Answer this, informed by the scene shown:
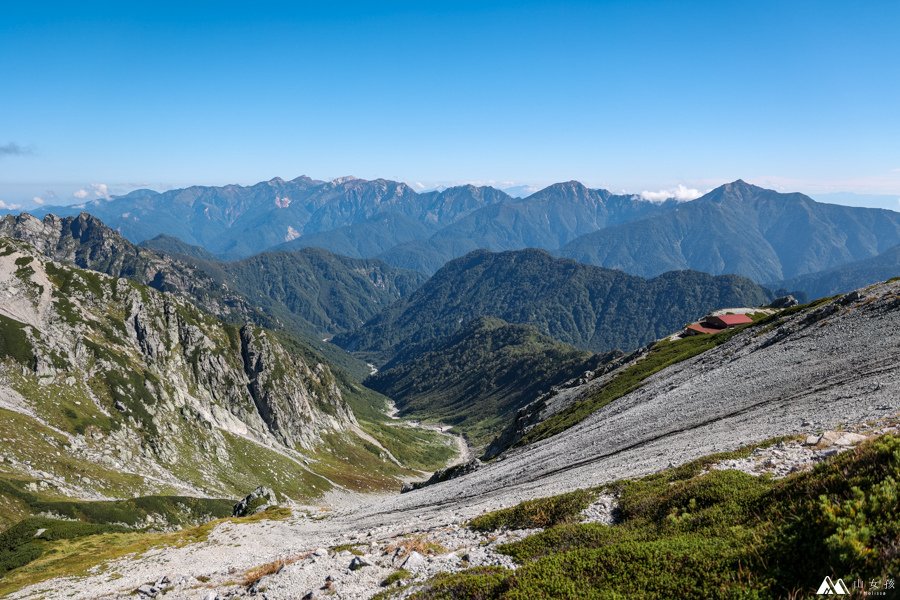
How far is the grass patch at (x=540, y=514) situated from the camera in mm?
24609

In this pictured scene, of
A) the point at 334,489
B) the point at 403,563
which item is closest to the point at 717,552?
the point at 403,563

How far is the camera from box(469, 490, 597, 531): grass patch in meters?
24.6

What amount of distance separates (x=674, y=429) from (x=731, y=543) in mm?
38616

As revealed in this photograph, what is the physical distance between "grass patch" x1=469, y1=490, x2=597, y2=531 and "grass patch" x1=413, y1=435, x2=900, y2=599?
3249 mm

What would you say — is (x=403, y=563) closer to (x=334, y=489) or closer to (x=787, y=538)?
(x=787, y=538)

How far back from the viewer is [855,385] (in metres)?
41.2

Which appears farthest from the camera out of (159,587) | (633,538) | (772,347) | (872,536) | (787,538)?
(772,347)

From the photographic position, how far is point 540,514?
2533cm

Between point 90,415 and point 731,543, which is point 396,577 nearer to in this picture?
point 731,543

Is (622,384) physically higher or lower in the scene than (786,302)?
lower

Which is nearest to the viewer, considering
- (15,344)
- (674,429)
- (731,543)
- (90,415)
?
(731,543)

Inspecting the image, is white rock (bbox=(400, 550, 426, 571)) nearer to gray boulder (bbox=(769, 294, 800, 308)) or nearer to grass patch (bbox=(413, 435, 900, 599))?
grass patch (bbox=(413, 435, 900, 599))

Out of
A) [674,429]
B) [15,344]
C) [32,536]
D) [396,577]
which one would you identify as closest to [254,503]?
[32,536]

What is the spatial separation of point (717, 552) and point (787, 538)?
2697mm
